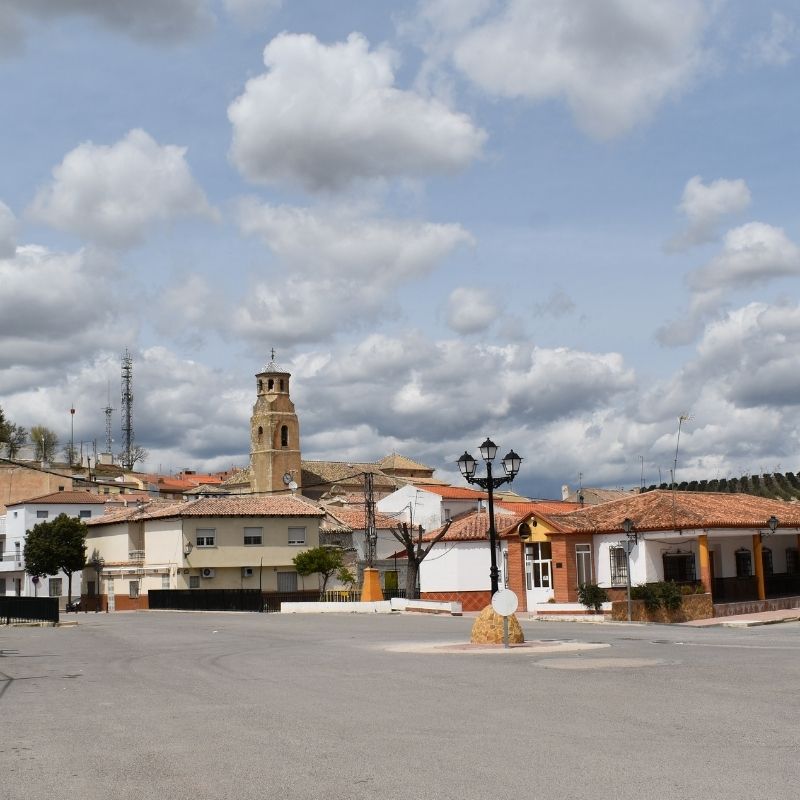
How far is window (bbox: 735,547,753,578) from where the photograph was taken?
4175 centimetres

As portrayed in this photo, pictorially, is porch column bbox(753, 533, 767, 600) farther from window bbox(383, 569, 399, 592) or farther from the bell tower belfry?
the bell tower belfry

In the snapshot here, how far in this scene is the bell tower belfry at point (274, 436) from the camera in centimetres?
11044

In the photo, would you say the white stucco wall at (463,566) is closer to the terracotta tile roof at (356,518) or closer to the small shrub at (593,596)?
the small shrub at (593,596)

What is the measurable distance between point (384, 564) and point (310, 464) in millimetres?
47229

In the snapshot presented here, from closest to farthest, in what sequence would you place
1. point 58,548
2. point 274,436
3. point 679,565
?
point 679,565
point 58,548
point 274,436

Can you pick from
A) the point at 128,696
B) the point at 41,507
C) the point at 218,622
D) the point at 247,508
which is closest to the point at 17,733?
the point at 128,696

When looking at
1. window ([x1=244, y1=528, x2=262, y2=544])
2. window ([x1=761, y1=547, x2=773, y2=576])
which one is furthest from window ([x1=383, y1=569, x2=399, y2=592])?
window ([x1=761, y1=547, x2=773, y2=576])

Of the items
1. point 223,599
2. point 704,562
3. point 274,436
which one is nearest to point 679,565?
point 704,562

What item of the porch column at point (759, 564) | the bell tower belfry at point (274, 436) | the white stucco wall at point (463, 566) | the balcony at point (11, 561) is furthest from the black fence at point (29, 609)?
the bell tower belfry at point (274, 436)

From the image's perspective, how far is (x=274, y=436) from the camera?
111 metres

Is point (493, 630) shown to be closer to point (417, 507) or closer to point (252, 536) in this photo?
point (252, 536)

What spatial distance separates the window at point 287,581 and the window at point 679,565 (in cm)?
3185

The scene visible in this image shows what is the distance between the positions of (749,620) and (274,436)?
267 feet

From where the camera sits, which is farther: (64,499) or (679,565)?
(64,499)
